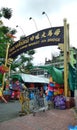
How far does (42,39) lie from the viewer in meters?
13.6

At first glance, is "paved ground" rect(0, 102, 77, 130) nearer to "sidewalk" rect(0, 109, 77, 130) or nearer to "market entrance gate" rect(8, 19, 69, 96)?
"sidewalk" rect(0, 109, 77, 130)

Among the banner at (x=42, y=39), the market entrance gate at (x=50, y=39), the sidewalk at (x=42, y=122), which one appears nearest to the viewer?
the sidewalk at (x=42, y=122)

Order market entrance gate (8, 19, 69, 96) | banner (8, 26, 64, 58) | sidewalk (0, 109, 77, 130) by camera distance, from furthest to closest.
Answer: banner (8, 26, 64, 58), market entrance gate (8, 19, 69, 96), sidewalk (0, 109, 77, 130)

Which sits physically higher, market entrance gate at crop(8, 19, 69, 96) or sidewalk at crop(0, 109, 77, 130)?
market entrance gate at crop(8, 19, 69, 96)

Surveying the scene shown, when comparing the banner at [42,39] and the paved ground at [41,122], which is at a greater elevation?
the banner at [42,39]

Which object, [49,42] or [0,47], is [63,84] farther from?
[0,47]

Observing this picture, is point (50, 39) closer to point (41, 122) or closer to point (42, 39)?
point (42, 39)

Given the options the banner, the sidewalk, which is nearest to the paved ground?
the sidewalk

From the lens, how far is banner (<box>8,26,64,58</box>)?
12.9 metres

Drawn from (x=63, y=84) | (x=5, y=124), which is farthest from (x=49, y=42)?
(x=5, y=124)

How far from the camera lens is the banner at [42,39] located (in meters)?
12.9

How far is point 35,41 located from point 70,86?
330cm

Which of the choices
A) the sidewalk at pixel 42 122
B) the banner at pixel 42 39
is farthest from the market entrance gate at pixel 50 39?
the sidewalk at pixel 42 122

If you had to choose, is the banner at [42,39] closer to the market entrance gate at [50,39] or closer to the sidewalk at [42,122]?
the market entrance gate at [50,39]
